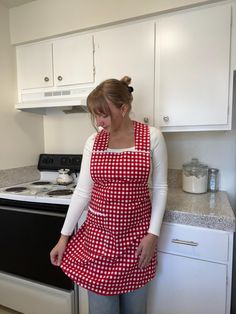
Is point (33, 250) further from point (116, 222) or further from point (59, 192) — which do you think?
point (116, 222)

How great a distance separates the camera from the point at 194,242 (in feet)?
3.64

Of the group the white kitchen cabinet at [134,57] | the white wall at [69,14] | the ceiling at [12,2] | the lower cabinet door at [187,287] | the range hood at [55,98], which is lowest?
the lower cabinet door at [187,287]

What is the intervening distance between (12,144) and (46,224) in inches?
30.7

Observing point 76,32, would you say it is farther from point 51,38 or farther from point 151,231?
point 151,231

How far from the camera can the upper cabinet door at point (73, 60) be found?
1604 millimetres

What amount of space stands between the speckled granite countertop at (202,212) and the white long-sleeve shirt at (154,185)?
23cm

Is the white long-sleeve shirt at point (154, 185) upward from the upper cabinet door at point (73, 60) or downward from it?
downward

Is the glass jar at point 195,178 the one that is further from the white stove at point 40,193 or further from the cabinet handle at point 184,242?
the white stove at point 40,193

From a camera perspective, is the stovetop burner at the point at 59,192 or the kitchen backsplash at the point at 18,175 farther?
the kitchen backsplash at the point at 18,175

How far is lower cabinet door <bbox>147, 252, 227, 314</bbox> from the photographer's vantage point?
109cm

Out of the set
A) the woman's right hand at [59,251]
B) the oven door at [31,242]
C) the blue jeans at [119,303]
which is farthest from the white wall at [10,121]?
the blue jeans at [119,303]

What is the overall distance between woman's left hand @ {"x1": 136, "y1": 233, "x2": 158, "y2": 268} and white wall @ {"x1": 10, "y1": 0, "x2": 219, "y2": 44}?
4.22 feet

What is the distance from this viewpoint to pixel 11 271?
155 cm

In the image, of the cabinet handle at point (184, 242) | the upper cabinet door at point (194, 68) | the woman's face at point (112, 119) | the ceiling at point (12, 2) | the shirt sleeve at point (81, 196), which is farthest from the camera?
the ceiling at point (12, 2)
